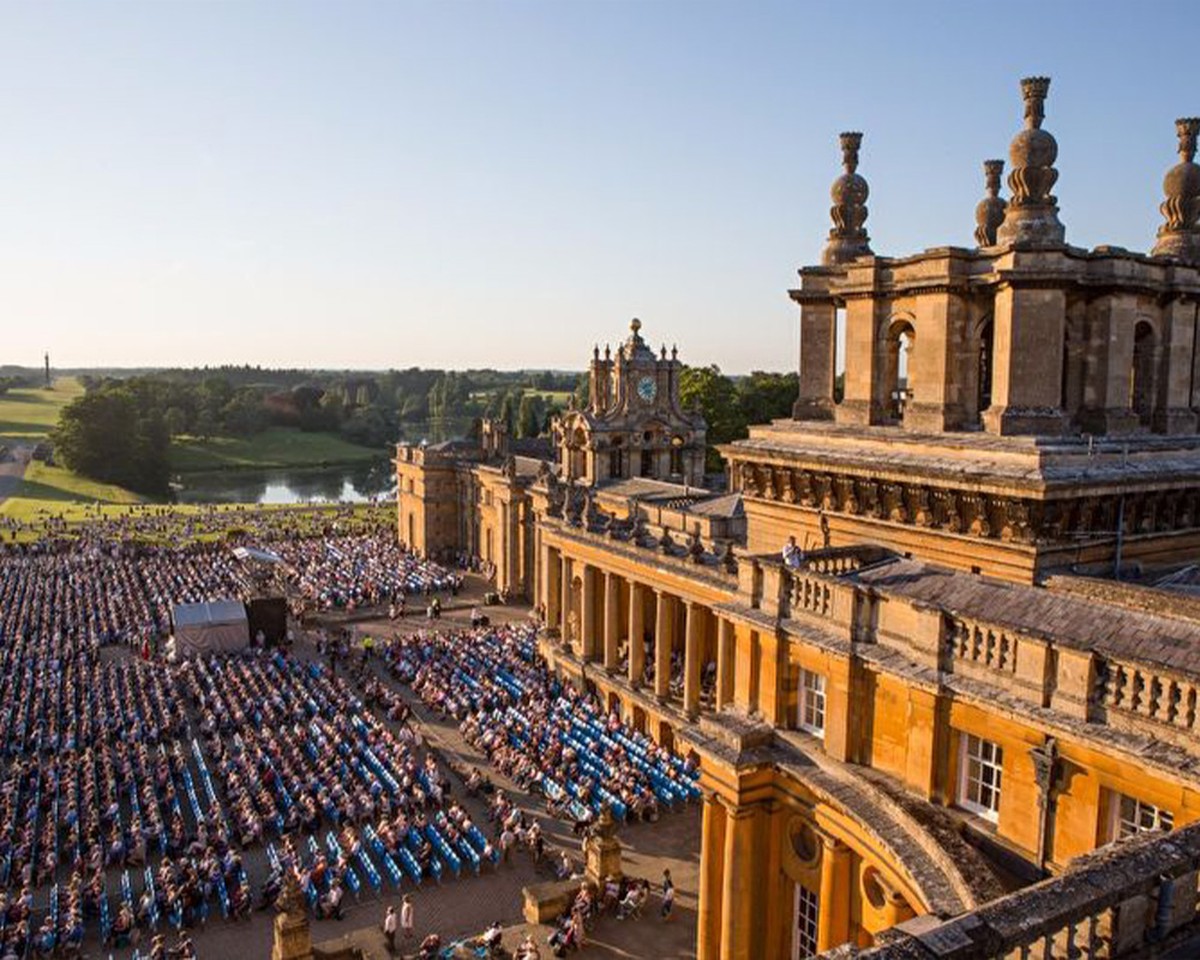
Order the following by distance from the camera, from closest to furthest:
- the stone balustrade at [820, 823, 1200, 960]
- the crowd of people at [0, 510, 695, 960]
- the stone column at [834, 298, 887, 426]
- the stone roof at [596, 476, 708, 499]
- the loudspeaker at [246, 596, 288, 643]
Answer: the stone balustrade at [820, 823, 1200, 960], the stone column at [834, 298, 887, 426], the crowd of people at [0, 510, 695, 960], the stone roof at [596, 476, 708, 499], the loudspeaker at [246, 596, 288, 643]

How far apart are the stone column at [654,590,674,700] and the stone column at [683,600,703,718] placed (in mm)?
1632

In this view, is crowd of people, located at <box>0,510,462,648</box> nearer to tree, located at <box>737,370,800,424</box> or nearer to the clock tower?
the clock tower

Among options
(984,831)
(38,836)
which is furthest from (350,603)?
(984,831)

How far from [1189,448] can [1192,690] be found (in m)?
10.3

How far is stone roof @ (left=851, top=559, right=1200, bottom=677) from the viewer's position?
1007 centimetres

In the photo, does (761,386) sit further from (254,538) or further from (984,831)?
(984,831)

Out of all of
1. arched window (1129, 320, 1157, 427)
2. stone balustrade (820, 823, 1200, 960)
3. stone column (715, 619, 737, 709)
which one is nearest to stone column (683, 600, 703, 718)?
stone column (715, 619, 737, 709)

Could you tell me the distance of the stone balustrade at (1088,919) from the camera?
18.6 ft

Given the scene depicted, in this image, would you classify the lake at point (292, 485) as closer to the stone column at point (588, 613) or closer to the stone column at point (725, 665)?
the stone column at point (588, 613)

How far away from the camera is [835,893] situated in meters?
12.0

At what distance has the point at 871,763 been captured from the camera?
12.3 m

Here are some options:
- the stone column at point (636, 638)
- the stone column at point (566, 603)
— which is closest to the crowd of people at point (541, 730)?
the stone column at point (566, 603)

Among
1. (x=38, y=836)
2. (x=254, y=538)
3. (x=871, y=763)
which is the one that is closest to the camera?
(x=871, y=763)

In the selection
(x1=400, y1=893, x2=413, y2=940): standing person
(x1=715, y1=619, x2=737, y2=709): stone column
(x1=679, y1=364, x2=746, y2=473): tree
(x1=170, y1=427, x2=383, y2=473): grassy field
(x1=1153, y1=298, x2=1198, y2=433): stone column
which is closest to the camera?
(x1=1153, y1=298, x2=1198, y2=433): stone column
